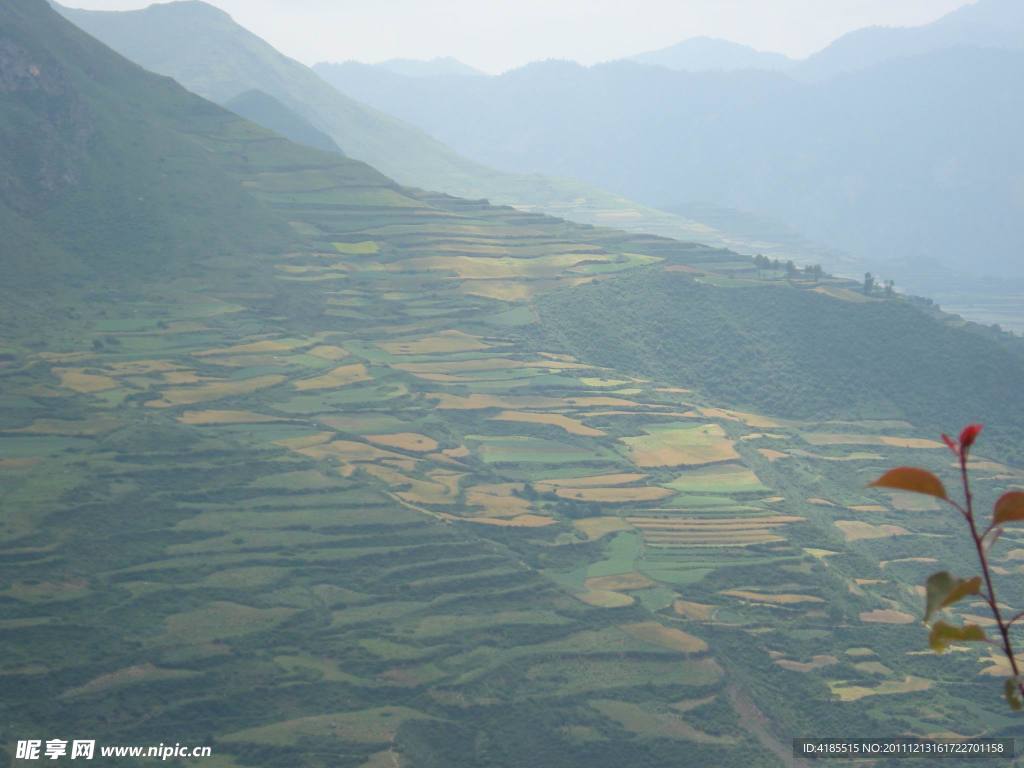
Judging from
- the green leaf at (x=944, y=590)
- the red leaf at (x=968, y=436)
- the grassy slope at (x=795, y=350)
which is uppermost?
the red leaf at (x=968, y=436)

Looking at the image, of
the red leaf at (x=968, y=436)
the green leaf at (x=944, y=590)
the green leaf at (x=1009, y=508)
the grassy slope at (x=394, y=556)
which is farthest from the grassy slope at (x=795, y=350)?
the red leaf at (x=968, y=436)

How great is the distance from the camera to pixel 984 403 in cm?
10494

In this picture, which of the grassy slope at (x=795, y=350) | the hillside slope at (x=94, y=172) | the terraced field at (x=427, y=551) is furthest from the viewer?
the hillside slope at (x=94, y=172)

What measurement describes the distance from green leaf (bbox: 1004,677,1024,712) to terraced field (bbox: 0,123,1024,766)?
43.4 meters

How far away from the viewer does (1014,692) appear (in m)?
6.02

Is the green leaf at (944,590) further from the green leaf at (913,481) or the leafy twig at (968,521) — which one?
the green leaf at (913,481)

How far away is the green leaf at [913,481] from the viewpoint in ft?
16.2

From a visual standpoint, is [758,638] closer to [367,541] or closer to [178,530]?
[367,541]

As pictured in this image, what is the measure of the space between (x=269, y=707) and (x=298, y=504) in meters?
20.6

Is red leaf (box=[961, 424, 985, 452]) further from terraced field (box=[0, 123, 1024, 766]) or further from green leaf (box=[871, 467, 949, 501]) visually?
terraced field (box=[0, 123, 1024, 766])

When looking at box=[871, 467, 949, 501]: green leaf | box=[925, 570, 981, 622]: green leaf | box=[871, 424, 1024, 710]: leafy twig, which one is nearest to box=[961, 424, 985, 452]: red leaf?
box=[871, 424, 1024, 710]: leafy twig

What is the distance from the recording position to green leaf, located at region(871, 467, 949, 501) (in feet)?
16.2

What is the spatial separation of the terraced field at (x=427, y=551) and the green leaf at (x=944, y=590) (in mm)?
44088

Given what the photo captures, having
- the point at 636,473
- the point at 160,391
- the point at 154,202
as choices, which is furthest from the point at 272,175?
the point at 636,473
